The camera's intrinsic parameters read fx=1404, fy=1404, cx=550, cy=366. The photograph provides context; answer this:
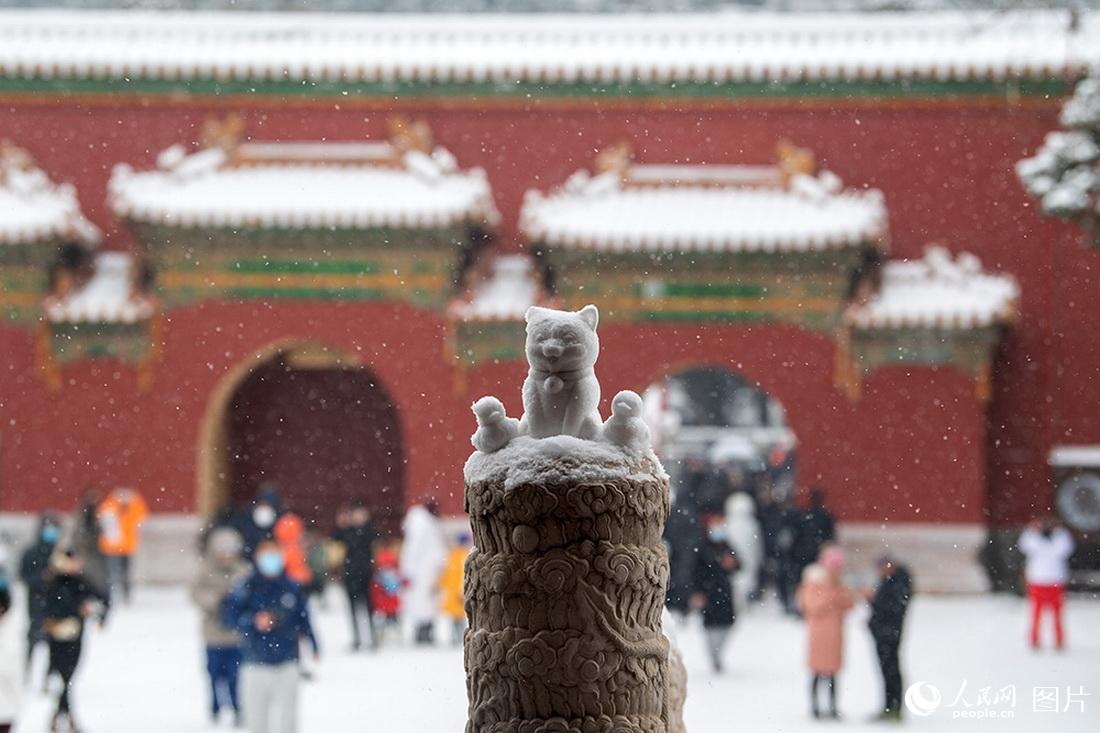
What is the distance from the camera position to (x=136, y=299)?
5984 millimetres

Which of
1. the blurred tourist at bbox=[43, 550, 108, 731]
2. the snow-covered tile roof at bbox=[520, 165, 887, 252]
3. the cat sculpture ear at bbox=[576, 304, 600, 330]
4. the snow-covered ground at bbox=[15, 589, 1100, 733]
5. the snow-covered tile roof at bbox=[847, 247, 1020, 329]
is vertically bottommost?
the snow-covered ground at bbox=[15, 589, 1100, 733]

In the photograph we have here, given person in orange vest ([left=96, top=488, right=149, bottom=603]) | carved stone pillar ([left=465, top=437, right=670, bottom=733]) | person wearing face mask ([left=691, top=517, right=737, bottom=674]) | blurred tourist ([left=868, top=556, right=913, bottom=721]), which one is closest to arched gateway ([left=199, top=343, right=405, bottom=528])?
person in orange vest ([left=96, top=488, right=149, bottom=603])

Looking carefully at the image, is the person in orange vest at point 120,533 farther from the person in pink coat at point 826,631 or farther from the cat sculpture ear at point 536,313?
the cat sculpture ear at point 536,313

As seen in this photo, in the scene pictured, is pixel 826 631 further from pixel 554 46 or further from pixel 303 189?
pixel 554 46

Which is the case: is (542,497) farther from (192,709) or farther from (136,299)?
(136,299)

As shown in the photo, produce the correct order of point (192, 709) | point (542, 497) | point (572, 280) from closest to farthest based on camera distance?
1. point (542, 497)
2. point (192, 709)
3. point (572, 280)

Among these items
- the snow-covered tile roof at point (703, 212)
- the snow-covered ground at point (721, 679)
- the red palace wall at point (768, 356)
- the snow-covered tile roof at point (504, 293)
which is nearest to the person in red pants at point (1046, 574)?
the snow-covered ground at point (721, 679)

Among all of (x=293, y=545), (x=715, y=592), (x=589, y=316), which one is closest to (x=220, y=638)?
(x=293, y=545)

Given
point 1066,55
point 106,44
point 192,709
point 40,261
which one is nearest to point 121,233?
point 40,261

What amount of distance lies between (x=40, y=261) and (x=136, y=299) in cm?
43

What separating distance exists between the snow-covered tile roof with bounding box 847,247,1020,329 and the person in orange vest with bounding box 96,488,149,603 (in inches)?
122

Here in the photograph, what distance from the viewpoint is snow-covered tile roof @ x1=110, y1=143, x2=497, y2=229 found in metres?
5.78

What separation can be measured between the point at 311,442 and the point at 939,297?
2.82 m

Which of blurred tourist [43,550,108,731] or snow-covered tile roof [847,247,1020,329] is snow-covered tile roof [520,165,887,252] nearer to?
snow-covered tile roof [847,247,1020,329]
